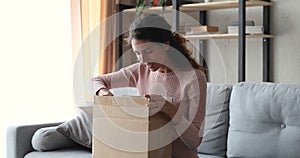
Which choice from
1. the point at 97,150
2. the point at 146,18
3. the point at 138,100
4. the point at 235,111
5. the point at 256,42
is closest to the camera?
the point at 138,100

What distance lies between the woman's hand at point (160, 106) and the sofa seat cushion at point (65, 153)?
1.14 m

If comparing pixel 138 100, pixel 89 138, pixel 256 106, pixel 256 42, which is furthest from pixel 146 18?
pixel 256 42

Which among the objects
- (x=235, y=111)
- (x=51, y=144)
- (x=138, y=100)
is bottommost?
(x=51, y=144)

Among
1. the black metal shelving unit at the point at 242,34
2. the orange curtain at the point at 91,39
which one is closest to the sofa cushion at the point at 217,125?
the black metal shelving unit at the point at 242,34

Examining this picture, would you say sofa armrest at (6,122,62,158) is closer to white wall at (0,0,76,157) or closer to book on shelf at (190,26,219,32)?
white wall at (0,0,76,157)

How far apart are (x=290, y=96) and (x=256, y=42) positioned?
1164 mm

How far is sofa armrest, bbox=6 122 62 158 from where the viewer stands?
2.65m

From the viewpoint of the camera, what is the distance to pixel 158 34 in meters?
1.63

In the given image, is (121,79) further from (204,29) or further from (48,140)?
(204,29)

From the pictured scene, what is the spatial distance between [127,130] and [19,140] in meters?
1.43

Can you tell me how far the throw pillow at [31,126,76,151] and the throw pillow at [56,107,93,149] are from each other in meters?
0.03

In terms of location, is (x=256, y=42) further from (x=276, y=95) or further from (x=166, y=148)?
(x=166, y=148)

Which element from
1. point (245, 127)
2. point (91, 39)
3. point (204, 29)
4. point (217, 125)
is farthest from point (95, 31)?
point (245, 127)

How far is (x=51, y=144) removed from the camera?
8.56ft
